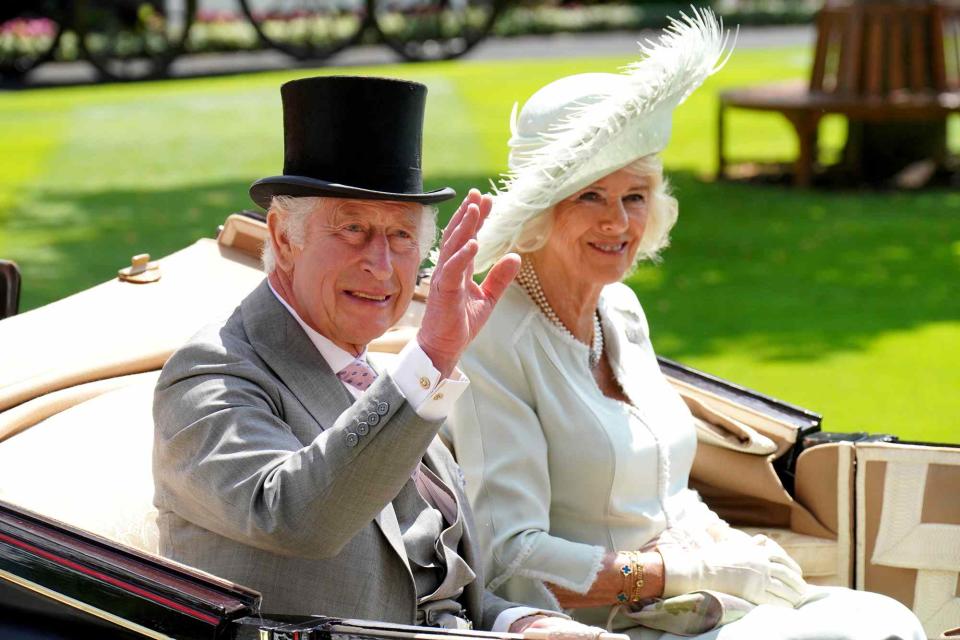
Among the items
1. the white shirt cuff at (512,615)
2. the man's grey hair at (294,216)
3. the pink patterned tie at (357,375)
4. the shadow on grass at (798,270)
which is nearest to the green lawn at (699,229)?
the shadow on grass at (798,270)

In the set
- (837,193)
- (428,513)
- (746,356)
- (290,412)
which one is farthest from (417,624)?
(837,193)

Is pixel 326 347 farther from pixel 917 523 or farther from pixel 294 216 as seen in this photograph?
pixel 917 523

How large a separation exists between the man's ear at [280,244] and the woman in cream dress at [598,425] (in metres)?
0.62

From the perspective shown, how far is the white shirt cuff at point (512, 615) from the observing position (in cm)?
267

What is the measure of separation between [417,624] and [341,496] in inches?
18.4

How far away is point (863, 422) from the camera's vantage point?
610 centimetres

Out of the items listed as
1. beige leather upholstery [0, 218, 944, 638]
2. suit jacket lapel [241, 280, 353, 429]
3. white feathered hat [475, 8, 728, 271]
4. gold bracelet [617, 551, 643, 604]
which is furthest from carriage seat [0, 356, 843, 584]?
gold bracelet [617, 551, 643, 604]

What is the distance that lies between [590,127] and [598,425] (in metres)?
0.62

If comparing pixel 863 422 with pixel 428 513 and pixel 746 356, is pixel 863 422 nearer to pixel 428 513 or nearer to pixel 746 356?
pixel 746 356

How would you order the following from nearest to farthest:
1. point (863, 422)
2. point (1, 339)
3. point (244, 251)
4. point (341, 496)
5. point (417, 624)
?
point (341, 496) < point (417, 624) < point (1, 339) < point (244, 251) < point (863, 422)

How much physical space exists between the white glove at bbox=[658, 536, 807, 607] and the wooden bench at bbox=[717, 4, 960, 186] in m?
8.55

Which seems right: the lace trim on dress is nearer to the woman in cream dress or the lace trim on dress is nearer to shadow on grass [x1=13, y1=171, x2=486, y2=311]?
the woman in cream dress

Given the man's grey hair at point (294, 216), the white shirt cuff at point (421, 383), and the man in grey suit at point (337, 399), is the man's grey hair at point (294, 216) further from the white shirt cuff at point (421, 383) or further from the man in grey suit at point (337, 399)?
the white shirt cuff at point (421, 383)

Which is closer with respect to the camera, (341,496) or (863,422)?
(341,496)
